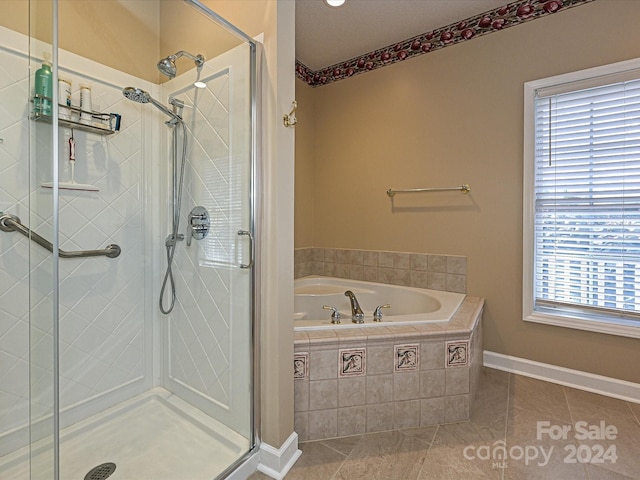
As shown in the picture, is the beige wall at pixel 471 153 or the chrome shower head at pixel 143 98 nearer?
the chrome shower head at pixel 143 98

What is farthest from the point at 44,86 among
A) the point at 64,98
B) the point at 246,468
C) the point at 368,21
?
the point at 368,21

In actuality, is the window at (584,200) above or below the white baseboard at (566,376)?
above

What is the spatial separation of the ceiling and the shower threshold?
2667 mm

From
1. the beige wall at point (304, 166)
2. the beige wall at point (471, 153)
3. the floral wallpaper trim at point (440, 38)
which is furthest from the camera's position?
the beige wall at point (304, 166)

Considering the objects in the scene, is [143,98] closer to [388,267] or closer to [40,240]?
[40,240]

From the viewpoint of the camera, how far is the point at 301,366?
164 centimetres

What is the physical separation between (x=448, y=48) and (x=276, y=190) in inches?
82.3

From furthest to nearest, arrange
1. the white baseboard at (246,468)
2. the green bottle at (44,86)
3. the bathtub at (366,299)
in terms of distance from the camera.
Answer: the bathtub at (366,299), the white baseboard at (246,468), the green bottle at (44,86)

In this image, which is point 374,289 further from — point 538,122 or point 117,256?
point 117,256

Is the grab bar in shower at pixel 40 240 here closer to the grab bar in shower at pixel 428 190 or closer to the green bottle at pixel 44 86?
the green bottle at pixel 44 86

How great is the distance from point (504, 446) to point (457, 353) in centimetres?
46

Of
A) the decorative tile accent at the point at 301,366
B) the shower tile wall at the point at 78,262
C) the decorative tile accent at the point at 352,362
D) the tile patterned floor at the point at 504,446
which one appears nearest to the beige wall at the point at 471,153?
the tile patterned floor at the point at 504,446

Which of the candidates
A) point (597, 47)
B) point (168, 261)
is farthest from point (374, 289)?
point (597, 47)

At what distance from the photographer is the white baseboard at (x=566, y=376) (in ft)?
6.68
